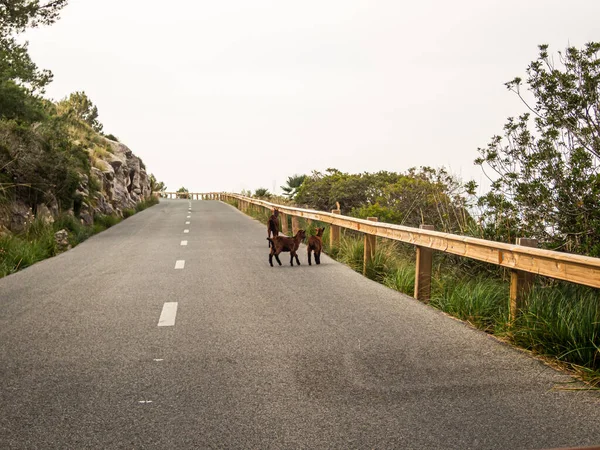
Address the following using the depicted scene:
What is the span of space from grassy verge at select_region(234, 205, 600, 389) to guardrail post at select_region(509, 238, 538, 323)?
0.26ft

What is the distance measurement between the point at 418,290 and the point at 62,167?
1601 centimetres

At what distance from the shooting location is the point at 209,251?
15859 mm

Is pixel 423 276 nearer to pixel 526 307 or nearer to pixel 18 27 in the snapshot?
pixel 526 307

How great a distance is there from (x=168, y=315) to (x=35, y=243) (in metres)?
9.45

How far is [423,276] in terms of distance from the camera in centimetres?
931

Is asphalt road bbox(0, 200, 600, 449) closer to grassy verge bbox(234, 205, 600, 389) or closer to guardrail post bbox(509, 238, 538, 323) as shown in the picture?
grassy verge bbox(234, 205, 600, 389)

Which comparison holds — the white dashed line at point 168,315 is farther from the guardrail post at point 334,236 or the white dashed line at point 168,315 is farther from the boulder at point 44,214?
the boulder at point 44,214

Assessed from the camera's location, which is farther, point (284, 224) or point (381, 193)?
point (381, 193)

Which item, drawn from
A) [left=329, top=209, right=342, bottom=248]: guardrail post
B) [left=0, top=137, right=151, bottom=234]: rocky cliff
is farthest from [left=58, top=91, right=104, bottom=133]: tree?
[left=329, top=209, right=342, bottom=248]: guardrail post

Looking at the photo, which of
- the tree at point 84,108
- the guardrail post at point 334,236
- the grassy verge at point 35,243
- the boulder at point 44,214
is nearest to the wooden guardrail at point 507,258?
the guardrail post at point 334,236

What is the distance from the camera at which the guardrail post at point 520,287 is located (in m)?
6.77

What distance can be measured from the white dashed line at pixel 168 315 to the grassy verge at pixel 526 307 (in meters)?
3.57

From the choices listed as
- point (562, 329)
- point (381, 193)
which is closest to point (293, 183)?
point (381, 193)

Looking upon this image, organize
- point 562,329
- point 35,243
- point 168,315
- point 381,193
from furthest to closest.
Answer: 1. point 381,193
2. point 35,243
3. point 168,315
4. point 562,329
